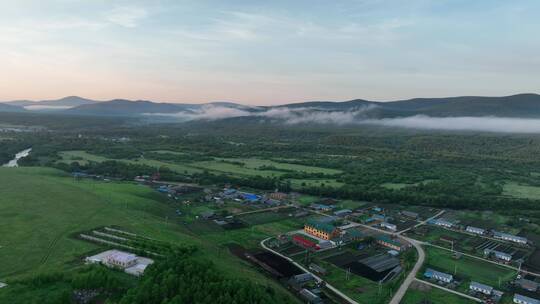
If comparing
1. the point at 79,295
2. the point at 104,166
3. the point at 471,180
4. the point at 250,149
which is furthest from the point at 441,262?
the point at 250,149

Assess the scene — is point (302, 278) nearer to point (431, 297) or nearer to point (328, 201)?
Answer: point (431, 297)

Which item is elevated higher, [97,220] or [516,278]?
[97,220]

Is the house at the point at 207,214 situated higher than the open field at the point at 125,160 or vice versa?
the open field at the point at 125,160

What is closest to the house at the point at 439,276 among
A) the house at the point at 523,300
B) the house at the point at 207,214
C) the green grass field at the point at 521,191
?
the house at the point at 523,300

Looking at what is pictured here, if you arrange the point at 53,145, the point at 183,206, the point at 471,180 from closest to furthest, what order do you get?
the point at 183,206, the point at 471,180, the point at 53,145

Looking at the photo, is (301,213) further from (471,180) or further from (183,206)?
(471,180)

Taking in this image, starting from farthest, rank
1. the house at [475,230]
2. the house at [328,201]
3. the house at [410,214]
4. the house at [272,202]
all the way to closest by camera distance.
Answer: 1. the house at [328,201]
2. the house at [272,202]
3. the house at [410,214]
4. the house at [475,230]

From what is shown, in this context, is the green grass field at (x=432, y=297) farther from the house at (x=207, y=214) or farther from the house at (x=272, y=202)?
the house at (x=272, y=202)
